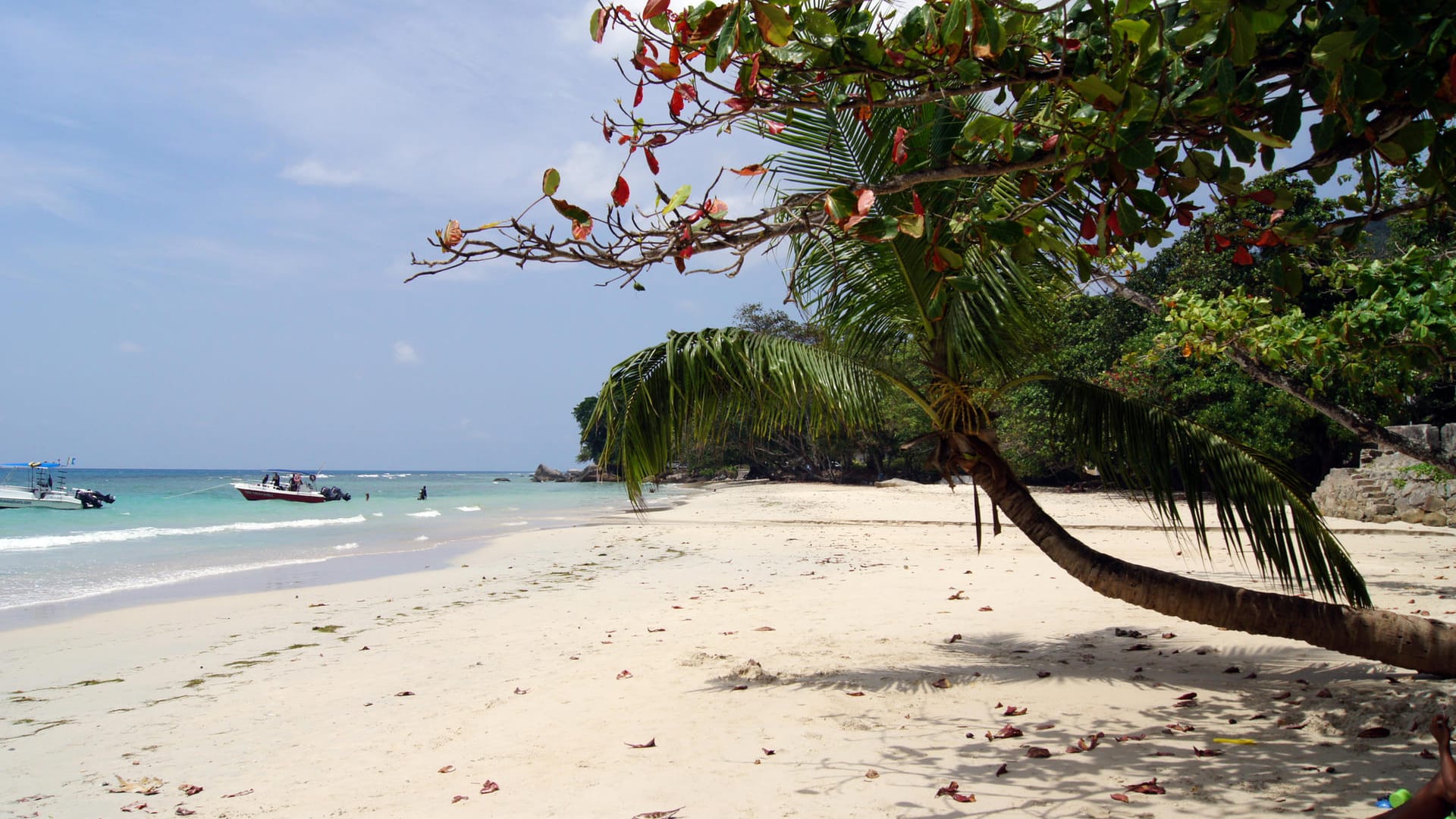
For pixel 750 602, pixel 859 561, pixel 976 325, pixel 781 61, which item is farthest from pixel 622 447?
pixel 859 561

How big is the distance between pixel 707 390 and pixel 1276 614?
9.56 ft

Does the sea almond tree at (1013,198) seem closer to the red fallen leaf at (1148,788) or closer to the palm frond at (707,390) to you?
the palm frond at (707,390)

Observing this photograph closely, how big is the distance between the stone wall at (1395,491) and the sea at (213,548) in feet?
48.8

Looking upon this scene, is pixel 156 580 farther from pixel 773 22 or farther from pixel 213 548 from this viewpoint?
pixel 773 22

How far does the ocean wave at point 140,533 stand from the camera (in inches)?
699

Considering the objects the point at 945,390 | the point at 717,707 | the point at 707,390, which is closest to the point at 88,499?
the point at 707,390

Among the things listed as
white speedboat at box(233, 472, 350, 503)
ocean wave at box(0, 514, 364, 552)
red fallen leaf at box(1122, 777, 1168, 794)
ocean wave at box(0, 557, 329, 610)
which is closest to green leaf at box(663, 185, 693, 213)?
red fallen leaf at box(1122, 777, 1168, 794)

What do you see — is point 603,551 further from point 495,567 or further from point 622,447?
point 622,447

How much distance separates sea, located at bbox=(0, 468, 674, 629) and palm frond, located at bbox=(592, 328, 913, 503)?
7.77 metres

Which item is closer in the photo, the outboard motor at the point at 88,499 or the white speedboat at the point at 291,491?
the outboard motor at the point at 88,499

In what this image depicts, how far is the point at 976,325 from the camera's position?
4.62 m

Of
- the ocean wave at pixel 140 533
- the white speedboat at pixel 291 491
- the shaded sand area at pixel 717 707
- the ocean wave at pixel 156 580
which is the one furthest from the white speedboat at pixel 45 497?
the shaded sand area at pixel 717 707

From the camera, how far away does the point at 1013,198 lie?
447cm

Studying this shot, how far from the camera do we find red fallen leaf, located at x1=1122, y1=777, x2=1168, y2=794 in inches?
118
